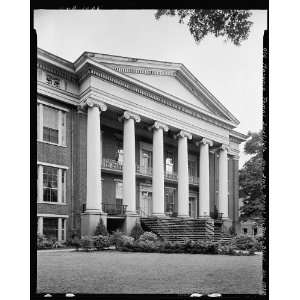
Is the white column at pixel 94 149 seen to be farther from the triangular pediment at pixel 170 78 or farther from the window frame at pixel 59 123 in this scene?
the triangular pediment at pixel 170 78

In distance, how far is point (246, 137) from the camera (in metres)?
12.2

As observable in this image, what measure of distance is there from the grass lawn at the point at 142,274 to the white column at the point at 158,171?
5949 mm

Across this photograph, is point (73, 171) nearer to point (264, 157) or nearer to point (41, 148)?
point (41, 148)

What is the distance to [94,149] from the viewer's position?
15.8 meters

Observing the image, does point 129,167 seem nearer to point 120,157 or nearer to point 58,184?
point 120,157

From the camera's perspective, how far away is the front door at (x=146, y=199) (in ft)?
61.6

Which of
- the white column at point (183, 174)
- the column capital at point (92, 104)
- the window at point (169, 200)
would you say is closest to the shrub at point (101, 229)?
the column capital at point (92, 104)

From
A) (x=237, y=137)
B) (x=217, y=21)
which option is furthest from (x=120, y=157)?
(x=217, y=21)

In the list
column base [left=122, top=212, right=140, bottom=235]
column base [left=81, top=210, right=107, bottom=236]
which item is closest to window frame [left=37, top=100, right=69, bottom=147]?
column base [left=81, top=210, right=107, bottom=236]

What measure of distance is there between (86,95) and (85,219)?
16.4ft

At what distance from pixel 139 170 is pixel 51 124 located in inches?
224

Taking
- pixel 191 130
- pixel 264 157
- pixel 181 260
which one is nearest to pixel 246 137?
pixel 264 157

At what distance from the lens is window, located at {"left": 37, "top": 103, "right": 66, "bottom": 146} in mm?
14787

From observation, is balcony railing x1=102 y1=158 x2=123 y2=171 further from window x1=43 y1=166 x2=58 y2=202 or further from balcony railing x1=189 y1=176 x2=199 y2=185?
balcony railing x1=189 y1=176 x2=199 y2=185
